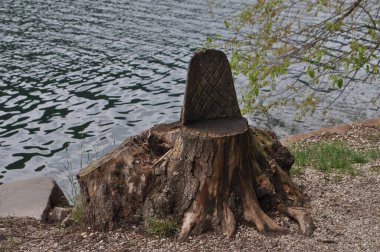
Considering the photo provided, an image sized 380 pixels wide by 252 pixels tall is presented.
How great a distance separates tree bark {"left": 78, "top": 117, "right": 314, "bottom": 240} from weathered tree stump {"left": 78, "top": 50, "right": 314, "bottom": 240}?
0.01m

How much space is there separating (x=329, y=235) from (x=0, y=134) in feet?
33.1

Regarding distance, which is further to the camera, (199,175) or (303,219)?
(303,219)

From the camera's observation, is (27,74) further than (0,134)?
Yes

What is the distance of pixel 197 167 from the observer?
21.8 ft

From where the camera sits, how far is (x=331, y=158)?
31.3ft

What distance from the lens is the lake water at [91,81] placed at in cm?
1402

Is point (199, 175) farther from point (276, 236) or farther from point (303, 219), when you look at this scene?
point (303, 219)

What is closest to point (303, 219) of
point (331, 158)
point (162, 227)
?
point (162, 227)

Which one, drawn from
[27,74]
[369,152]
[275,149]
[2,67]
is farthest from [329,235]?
[2,67]

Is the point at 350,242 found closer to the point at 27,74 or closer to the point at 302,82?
the point at 302,82

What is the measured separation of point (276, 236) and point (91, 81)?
13330 mm

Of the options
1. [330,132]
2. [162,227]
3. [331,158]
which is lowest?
[330,132]

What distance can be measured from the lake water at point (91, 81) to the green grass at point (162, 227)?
3406 mm

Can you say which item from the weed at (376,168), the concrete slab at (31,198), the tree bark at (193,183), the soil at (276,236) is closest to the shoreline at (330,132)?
the weed at (376,168)
